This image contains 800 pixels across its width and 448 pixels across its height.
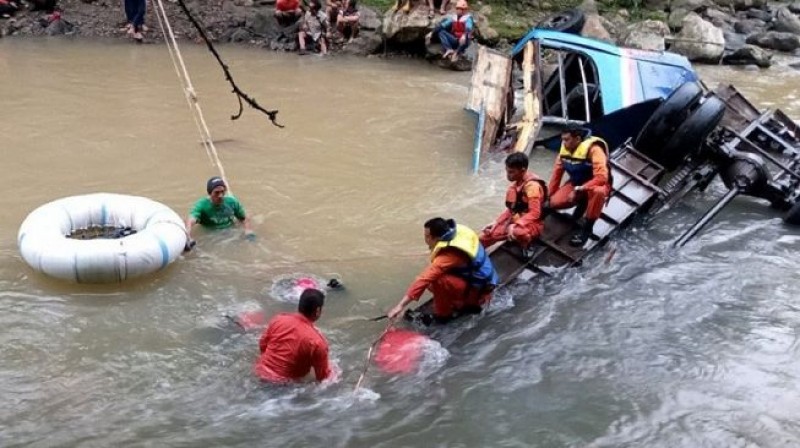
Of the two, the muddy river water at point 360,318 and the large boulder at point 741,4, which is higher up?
the large boulder at point 741,4

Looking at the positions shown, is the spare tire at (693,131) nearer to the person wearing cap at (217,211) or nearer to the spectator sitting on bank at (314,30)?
the person wearing cap at (217,211)

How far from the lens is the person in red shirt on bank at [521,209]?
6.79 meters

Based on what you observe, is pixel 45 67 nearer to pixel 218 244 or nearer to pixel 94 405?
pixel 218 244

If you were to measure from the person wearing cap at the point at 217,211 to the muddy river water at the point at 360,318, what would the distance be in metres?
0.15

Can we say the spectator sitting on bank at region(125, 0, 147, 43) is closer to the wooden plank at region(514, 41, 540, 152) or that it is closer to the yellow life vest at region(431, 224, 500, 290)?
the wooden plank at region(514, 41, 540, 152)

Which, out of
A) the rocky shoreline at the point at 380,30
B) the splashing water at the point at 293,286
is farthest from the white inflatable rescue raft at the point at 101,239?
the rocky shoreline at the point at 380,30

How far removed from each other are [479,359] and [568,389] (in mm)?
696

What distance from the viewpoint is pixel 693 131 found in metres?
8.25

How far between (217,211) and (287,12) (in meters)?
8.79

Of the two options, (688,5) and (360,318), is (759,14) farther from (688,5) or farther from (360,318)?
(360,318)

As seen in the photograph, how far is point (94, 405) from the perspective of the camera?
539 cm

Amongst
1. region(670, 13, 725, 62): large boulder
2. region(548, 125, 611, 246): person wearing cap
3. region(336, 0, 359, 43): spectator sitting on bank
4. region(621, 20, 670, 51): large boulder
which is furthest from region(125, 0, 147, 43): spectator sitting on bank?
region(548, 125, 611, 246): person wearing cap

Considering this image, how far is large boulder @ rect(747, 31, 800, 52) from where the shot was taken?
16.8 m

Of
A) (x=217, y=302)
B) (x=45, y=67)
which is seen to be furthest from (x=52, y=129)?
(x=217, y=302)
